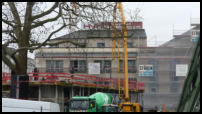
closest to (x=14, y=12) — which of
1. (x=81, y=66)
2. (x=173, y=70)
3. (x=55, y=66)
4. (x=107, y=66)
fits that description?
(x=173, y=70)

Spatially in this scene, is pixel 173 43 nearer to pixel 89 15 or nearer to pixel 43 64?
pixel 43 64

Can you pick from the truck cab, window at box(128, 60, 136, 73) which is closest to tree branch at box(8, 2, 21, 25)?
the truck cab

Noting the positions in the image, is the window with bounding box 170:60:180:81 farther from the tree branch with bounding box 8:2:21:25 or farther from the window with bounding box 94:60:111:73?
the tree branch with bounding box 8:2:21:25

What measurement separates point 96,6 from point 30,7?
289 centimetres

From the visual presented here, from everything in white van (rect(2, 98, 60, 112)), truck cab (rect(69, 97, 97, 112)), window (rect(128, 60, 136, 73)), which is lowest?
truck cab (rect(69, 97, 97, 112))

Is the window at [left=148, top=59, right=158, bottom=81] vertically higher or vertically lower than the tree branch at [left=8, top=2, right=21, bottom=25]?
lower

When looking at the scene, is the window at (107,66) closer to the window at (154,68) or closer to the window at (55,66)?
the window at (55,66)

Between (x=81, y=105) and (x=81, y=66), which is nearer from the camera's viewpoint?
(x=81, y=105)

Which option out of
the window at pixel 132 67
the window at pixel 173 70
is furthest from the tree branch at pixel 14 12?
the window at pixel 132 67

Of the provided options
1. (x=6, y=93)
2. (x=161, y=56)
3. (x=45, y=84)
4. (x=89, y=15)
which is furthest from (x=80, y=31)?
(x=161, y=56)

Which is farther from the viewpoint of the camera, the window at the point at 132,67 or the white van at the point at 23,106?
the window at the point at 132,67

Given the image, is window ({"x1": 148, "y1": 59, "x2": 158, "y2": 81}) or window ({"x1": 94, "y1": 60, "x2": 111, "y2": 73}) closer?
window ({"x1": 148, "y1": 59, "x2": 158, "y2": 81})

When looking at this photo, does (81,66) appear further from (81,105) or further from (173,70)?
(81,105)

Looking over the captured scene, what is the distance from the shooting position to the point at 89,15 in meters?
17.0
